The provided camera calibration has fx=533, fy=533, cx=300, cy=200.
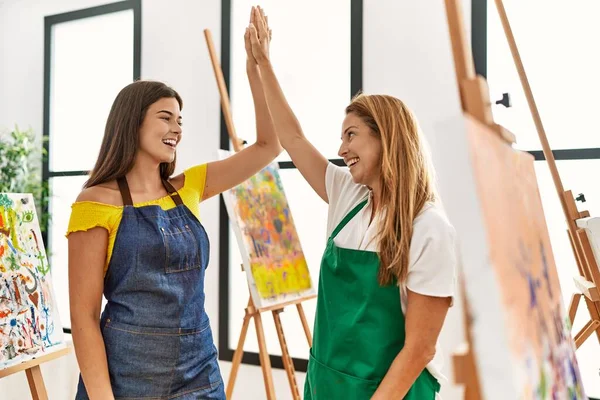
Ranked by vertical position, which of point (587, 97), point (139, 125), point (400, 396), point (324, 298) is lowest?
point (400, 396)

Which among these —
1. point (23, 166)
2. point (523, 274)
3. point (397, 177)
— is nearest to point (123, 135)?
point (397, 177)

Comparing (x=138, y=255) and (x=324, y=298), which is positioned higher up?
(x=138, y=255)

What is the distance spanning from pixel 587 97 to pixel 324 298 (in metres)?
1.92

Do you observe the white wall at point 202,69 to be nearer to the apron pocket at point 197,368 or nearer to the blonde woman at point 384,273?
the blonde woman at point 384,273

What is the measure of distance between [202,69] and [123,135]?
6.81 feet

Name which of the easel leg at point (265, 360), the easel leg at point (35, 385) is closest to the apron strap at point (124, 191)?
the easel leg at point (35, 385)

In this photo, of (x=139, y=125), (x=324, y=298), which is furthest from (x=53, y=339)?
(x=324, y=298)

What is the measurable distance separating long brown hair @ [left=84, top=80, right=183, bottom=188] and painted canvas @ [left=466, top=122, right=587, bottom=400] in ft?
3.21

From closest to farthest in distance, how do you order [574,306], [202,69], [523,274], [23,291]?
[523,274]
[23,291]
[574,306]
[202,69]

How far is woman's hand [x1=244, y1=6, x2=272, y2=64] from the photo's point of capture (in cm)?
161

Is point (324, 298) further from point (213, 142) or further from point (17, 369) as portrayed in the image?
point (213, 142)

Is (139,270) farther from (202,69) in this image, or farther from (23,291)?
(202,69)

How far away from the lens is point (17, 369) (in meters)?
1.71

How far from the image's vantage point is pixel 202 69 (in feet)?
11.2
